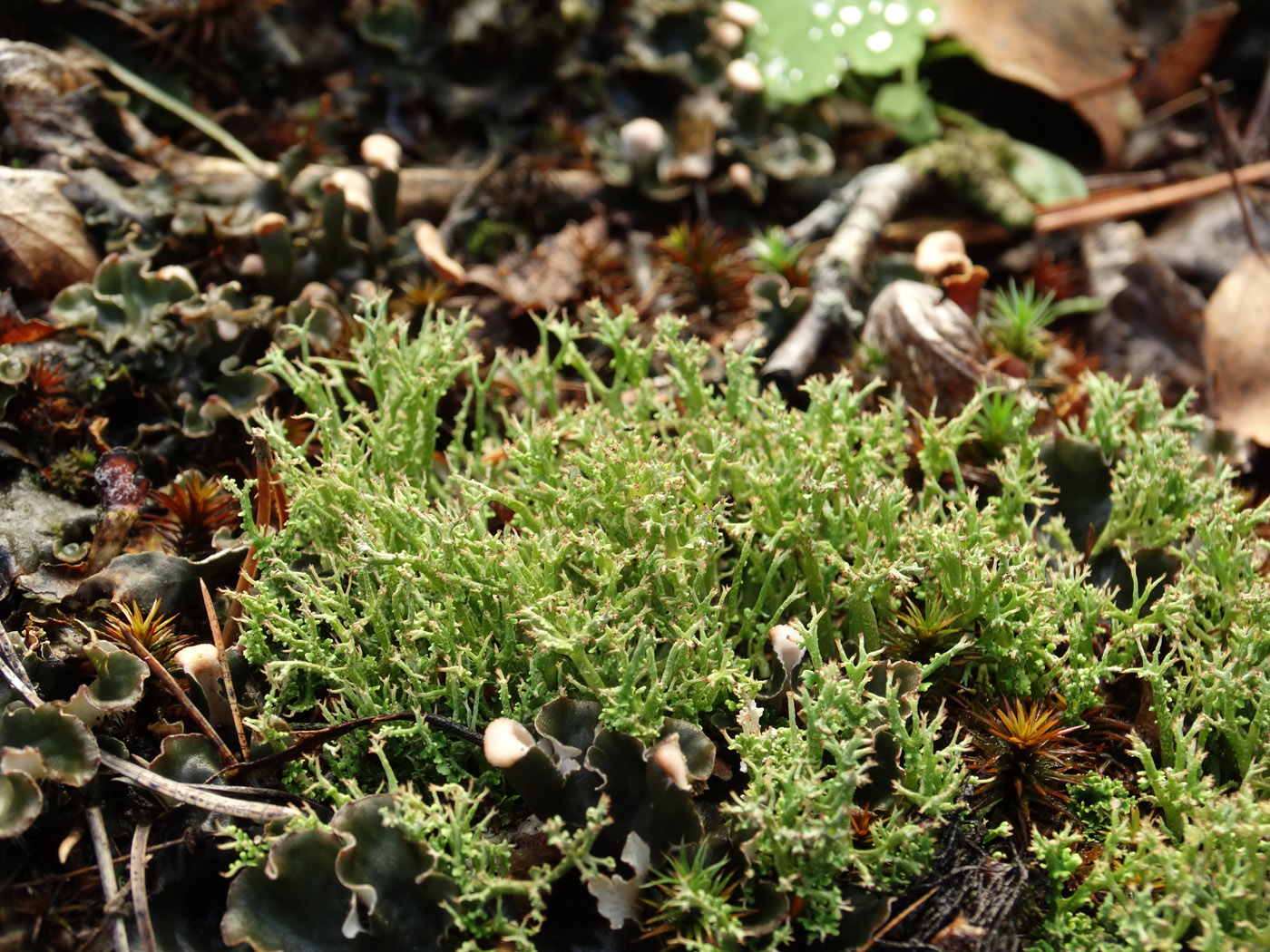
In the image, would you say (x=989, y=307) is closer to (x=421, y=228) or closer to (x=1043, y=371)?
(x=1043, y=371)

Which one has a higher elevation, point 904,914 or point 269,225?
point 269,225

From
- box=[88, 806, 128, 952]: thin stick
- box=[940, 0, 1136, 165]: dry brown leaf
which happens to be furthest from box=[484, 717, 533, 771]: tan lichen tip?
box=[940, 0, 1136, 165]: dry brown leaf

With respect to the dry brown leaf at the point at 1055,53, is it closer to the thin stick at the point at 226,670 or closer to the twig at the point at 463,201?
the twig at the point at 463,201

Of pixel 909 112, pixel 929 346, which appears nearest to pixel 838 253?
pixel 929 346

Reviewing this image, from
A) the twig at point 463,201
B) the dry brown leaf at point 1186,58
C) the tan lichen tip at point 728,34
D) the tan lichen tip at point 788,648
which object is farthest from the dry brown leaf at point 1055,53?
the tan lichen tip at point 788,648

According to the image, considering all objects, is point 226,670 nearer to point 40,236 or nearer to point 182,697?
point 182,697

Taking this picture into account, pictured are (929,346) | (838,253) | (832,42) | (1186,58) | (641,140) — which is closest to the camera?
(929,346)

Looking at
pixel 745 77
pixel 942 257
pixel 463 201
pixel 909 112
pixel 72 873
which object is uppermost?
pixel 745 77

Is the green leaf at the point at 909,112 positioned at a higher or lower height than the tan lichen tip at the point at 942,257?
higher
